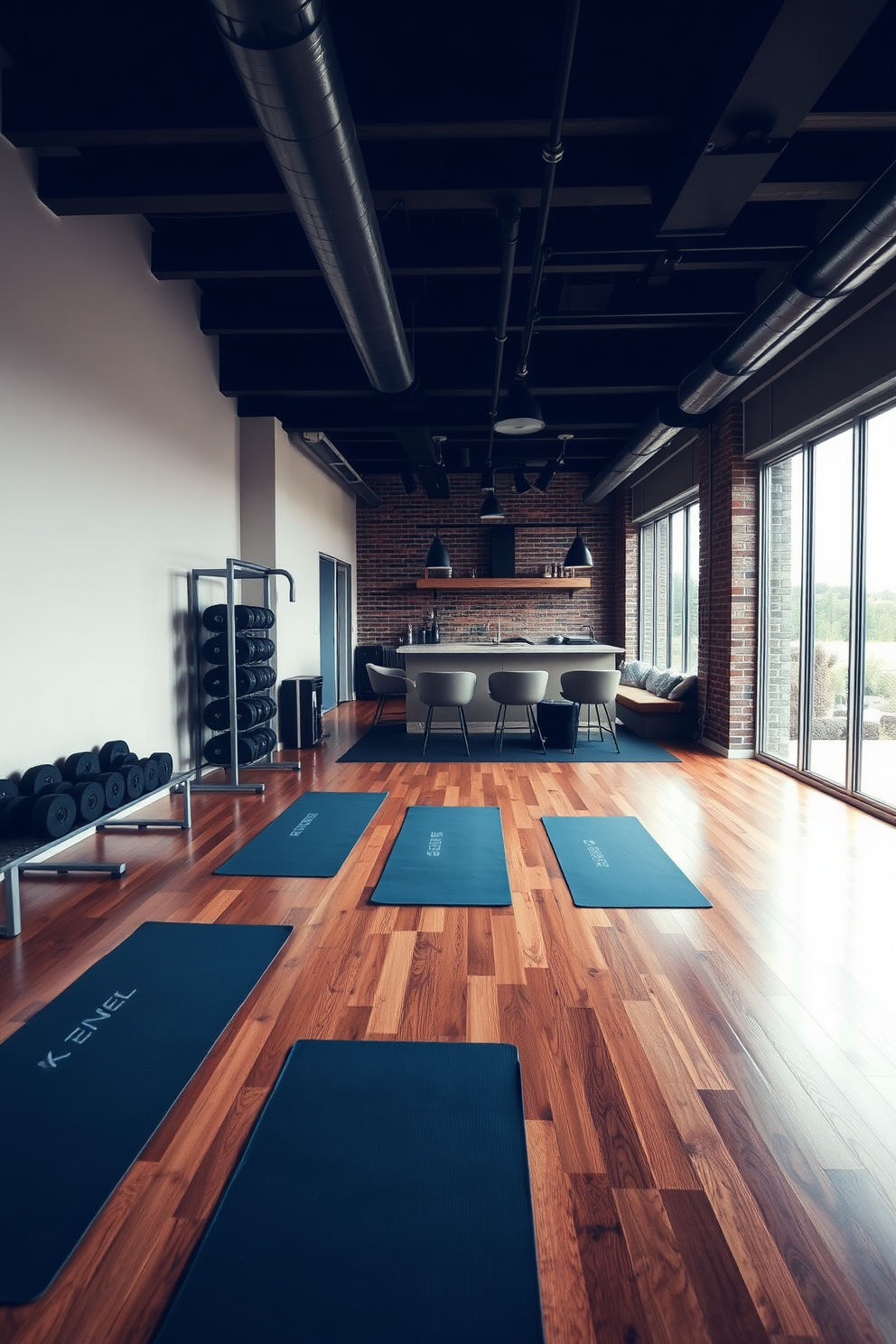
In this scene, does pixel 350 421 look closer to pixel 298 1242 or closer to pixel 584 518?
pixel 584 518

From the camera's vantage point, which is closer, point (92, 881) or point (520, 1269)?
point (520, 1269)

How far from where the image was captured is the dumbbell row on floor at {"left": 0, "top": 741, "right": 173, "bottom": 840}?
9.96 ft

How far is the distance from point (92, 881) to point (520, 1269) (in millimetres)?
2760

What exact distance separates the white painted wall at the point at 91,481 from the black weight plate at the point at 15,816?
12.2 inches

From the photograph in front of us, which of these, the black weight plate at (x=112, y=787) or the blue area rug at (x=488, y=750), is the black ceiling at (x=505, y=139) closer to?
the black weight plate at (x=112, y=787)

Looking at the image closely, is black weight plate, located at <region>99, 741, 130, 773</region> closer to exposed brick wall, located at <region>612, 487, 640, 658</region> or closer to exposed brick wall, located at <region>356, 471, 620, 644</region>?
exposed brick wall, located at <region>356, 471, 620, 644</region>

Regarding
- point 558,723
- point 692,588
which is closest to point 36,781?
point 558,723

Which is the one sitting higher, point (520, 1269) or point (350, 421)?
point (350, 421)

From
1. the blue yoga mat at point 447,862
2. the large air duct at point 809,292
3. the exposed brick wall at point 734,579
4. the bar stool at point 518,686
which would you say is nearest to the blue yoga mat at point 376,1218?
the blue yoga mat at point 447,862

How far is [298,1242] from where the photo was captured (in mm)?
1405

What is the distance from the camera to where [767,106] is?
265 cm

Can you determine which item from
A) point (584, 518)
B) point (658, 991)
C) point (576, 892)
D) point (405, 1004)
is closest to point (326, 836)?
point (576, 892)

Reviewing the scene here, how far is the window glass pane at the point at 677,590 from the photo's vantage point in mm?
8461

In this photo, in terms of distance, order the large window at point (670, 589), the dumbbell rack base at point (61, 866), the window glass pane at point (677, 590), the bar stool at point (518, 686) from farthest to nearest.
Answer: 1. the window glass pane at point (677, 590)
2. the large window at point (670, 589)
3. the bar stool at point (518, 686)
4. the dumbbell rack base at point (61, 866)
